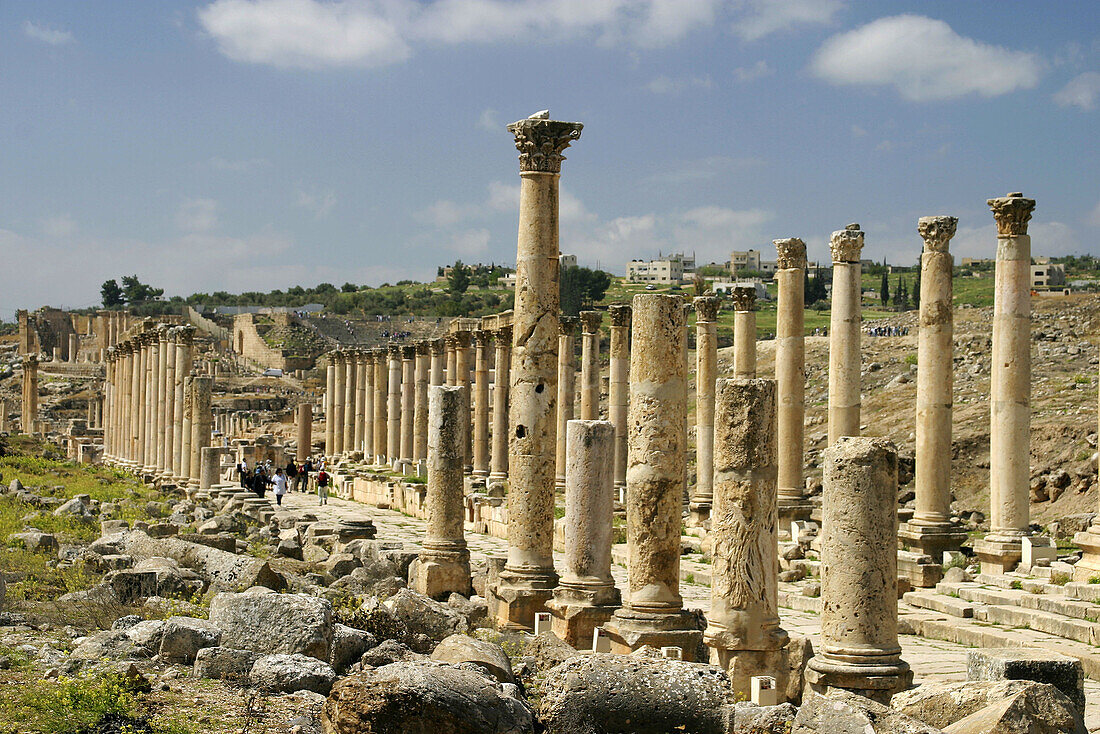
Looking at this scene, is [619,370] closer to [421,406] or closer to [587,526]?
[421,406]

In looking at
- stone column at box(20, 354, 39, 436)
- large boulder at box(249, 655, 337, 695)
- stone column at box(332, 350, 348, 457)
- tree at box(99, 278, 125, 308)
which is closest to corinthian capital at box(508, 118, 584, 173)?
large boulder at box(249, 655, 337, 695)

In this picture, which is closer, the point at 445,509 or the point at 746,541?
the point at 746,541

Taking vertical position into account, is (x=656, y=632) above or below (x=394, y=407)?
below

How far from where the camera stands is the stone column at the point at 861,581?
10.8m

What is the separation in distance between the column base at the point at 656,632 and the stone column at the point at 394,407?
36.2 meters

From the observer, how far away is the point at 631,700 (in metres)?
9.98

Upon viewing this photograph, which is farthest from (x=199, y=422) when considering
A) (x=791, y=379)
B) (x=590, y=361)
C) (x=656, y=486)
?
(x=656, y=486)

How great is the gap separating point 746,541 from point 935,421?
9017mm

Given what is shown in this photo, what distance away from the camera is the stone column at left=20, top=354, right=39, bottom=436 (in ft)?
241

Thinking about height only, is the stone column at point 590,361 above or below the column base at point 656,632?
above

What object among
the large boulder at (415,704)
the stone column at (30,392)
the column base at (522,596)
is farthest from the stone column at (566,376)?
the stone column at (30,392)

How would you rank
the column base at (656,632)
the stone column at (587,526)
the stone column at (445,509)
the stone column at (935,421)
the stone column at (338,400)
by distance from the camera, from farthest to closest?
the stone column at (338,400), the stone column at (935,421), the stone column at (445,509), the stone column at (587,526), the column base at (656,632)

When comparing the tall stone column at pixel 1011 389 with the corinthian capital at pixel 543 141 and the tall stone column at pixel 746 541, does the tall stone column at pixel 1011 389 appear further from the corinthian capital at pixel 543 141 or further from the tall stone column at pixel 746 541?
the tall stone column at pixel 746 541

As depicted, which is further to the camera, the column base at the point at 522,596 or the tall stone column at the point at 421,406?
the tall stone column at the point at 421,406
